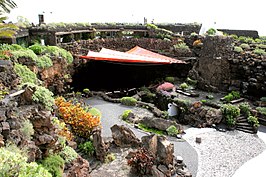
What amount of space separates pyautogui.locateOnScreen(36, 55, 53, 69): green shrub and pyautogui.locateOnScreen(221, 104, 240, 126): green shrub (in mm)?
11939

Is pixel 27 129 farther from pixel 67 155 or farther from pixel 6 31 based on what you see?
pixel 6 31

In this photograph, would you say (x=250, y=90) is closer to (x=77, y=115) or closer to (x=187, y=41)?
(x=187, y=41)

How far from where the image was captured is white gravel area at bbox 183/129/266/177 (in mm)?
12258

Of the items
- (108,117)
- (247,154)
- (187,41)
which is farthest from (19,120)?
(187,41)

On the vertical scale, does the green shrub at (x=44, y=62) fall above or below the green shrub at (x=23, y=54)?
below

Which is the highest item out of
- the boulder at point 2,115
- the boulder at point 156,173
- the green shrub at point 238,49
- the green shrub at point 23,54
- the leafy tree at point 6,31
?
the leafy tree at point 6,31

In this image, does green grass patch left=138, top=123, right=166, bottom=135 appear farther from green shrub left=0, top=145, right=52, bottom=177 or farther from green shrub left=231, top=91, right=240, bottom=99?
green shrub left=0, top=145, right=52, bottom=177

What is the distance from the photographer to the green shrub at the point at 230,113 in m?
17.2

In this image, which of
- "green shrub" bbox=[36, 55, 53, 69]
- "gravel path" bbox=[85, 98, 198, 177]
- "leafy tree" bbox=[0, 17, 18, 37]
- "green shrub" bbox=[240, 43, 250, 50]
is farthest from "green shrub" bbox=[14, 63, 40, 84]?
"green shrub" bbox=[240, 43, 250, 50]

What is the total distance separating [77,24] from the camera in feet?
82.7

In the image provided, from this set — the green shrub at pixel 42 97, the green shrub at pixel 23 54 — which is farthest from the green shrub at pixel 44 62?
the green shrub at pixel 42 97

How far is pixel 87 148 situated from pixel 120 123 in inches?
164

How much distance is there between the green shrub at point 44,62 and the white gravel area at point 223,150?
31.2 ft

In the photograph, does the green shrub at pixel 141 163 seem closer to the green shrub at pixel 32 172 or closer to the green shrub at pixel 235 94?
the green shrub at pixel 32 172
